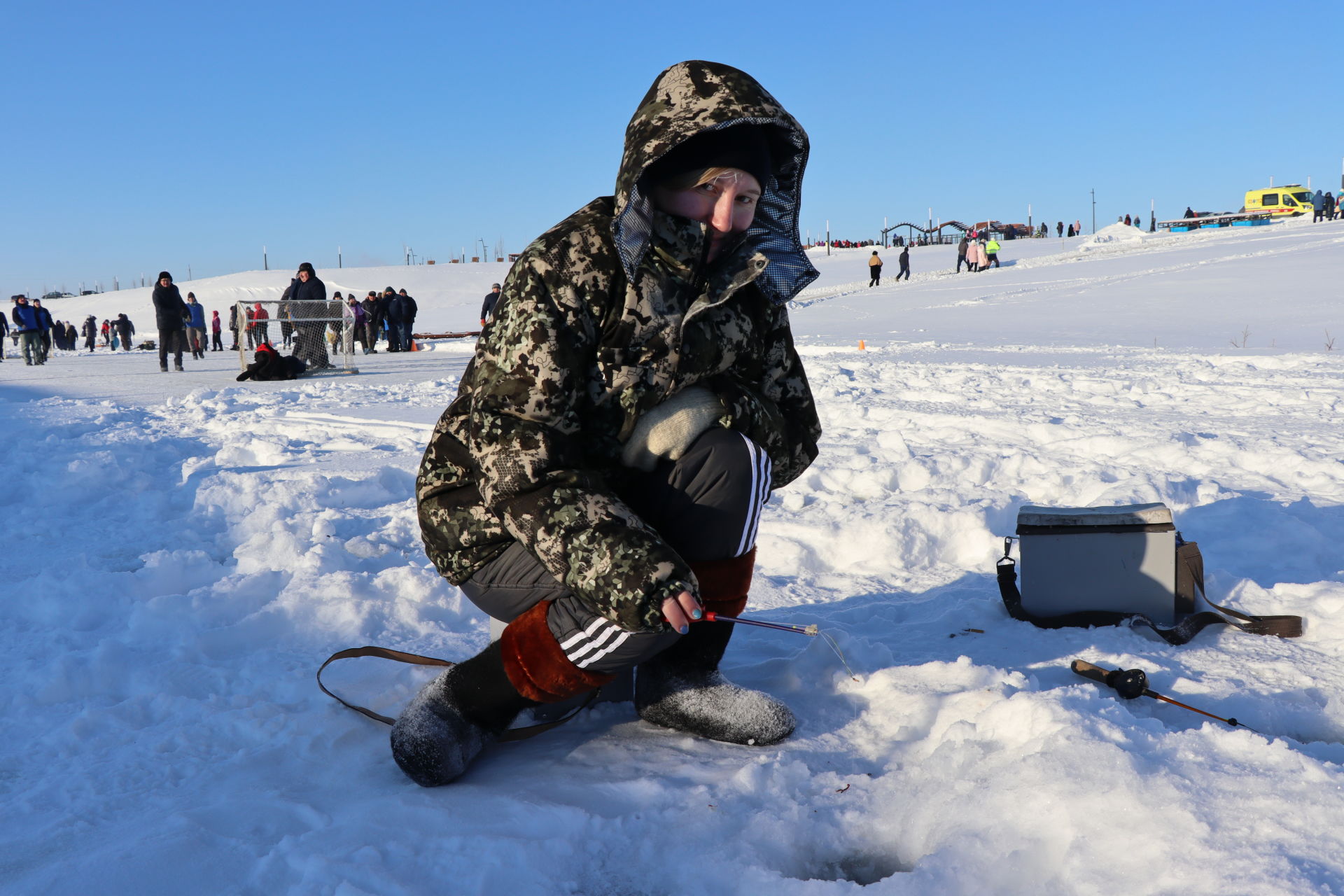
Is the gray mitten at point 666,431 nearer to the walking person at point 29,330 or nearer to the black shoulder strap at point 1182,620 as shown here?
the black shoulder strap at point 1182,620

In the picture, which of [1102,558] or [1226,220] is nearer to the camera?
[1102,558]

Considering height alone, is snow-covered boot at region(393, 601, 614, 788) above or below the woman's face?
below

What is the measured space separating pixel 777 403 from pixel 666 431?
43 cm

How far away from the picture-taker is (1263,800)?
62.4 inches

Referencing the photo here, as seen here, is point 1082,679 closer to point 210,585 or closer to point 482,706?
point 482,706

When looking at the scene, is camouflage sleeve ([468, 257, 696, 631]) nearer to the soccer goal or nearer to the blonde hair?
the blonde hair

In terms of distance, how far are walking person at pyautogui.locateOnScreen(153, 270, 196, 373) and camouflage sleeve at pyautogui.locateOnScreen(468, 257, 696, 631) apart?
1373 centimetres

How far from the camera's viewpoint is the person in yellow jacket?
32406 millimetres

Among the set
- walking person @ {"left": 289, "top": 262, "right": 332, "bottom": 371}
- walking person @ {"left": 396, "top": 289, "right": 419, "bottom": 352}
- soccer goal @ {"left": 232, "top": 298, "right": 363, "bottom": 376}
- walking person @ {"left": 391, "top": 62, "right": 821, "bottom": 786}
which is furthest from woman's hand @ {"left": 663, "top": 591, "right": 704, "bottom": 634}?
walking person @ {"left": 396, "top": 289, "right": 419, "bottom": 352}

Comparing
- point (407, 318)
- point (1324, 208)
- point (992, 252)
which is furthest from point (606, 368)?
point (1324, 208)

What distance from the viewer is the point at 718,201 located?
193 cm

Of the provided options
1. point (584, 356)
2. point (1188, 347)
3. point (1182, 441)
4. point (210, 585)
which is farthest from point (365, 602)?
point (1188, 347)

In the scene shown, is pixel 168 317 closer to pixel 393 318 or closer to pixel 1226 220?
pixel 393 318

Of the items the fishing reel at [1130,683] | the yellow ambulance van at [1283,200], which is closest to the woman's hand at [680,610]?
the fishing reel at [1130,683]
